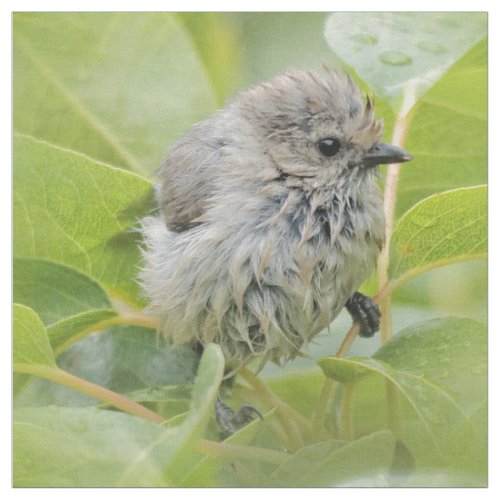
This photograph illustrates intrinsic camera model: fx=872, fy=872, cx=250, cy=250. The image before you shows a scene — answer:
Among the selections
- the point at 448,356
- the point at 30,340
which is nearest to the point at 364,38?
the point at 448,356

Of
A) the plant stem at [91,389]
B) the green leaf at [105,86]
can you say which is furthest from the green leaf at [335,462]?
the green leaf at [105,86]

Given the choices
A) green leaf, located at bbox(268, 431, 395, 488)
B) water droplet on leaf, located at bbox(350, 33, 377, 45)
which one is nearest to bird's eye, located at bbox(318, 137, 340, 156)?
water droplet on leaf, located at bbox(350, 33, 377, 45)

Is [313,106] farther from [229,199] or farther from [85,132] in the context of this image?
[85,132]

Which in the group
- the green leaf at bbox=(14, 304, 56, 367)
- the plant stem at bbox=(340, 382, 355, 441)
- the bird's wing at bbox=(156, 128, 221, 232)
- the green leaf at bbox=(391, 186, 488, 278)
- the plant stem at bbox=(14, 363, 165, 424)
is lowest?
the plant stem at bbox=(340, 382, 355, 441)

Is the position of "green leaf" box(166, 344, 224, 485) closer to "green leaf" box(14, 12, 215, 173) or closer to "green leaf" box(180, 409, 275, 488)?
"green leaf" box(180, 409, 275, 488)

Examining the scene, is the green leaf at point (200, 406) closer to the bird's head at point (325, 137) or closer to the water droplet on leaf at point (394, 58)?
the bird's head at point (325, 137)

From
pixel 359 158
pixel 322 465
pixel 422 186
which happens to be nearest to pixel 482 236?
pixel 422 186
